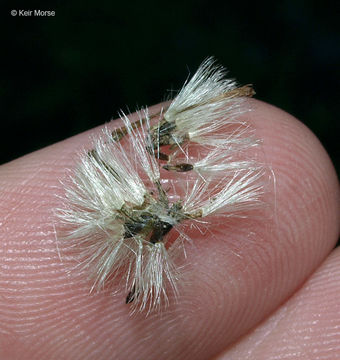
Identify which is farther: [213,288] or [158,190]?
[213,288]

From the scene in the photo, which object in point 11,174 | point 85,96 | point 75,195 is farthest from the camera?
point 85,96

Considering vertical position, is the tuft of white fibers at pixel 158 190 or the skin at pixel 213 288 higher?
the tuft of white fibers at pixel 158 190

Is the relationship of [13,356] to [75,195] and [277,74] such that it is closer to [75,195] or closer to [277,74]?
[75,195]

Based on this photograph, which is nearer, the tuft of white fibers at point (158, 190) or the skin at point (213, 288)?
the tuft of white fibers at point (158, 190)

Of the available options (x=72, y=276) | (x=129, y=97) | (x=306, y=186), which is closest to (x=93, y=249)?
(x=72, y=276)

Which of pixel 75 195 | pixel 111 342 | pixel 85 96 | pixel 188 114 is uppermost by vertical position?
pixel 85 96
